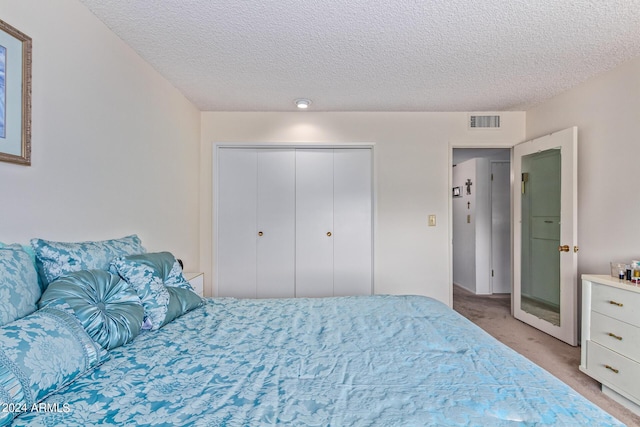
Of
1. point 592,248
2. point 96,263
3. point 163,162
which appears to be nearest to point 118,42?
point 163,162

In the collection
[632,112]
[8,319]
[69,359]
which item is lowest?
[69,359]

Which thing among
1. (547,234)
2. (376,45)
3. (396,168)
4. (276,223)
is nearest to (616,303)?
(547,234)

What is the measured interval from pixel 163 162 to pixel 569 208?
357 cm

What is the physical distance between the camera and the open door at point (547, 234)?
270cm

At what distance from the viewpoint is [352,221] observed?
11.6 feet

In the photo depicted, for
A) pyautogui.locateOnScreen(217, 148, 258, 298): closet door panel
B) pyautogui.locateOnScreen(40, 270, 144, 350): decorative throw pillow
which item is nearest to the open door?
pyautogui.locateOnScreen(217, 148, 258, 298): closet door panel

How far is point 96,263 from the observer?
1.39 m

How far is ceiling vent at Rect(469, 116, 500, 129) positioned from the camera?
11.5 feet

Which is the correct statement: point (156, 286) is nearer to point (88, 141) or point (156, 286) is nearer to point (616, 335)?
point (88, 141)

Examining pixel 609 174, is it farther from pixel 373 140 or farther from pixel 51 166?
pixel 51 166

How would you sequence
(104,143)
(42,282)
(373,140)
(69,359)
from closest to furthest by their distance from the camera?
1. (69,359)
2. (42,282)
3. (104,143)
4. (373,140)

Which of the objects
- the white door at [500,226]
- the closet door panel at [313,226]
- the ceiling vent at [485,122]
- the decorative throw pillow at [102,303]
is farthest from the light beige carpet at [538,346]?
the decorative throw pillow at [102,303]

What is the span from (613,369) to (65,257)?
3.24 m

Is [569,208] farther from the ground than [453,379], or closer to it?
farther from the ground
